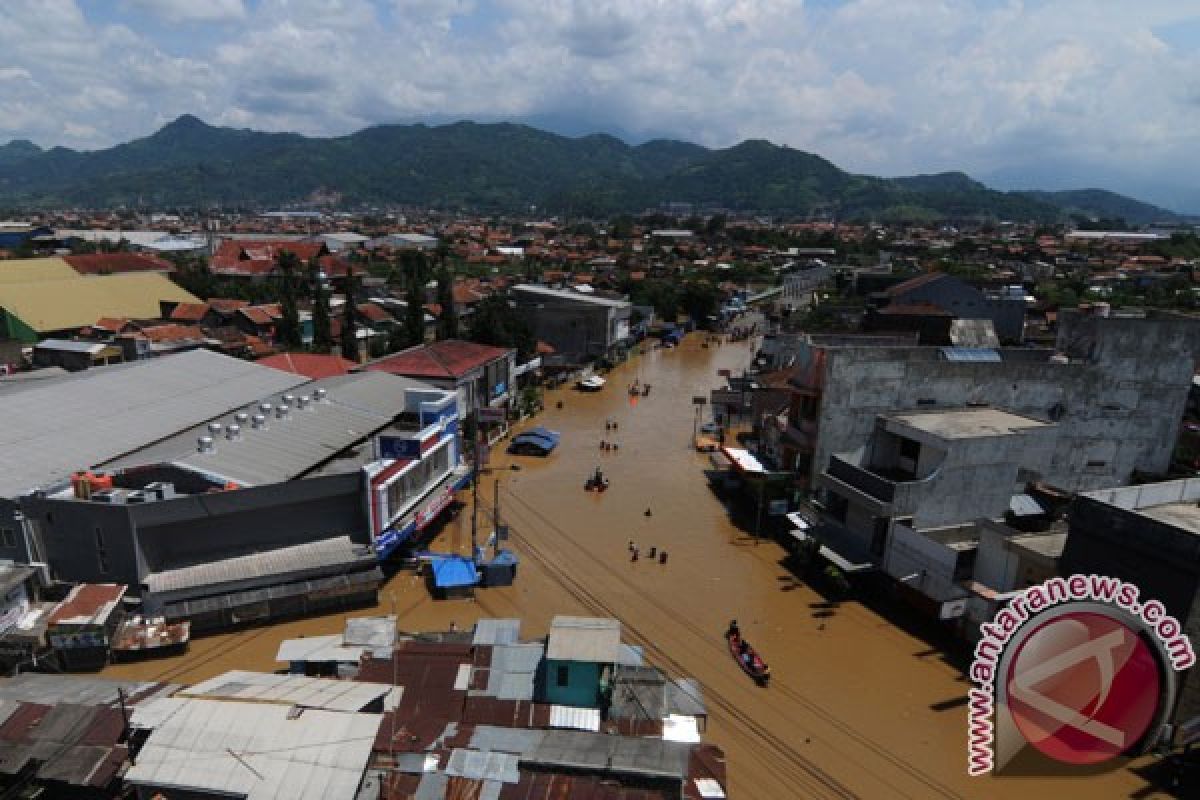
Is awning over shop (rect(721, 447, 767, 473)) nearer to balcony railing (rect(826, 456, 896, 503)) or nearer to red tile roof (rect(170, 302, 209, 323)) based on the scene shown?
balcony railing (rect(826, 456, 896, 503))

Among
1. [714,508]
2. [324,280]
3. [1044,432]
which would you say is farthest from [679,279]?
[1044,432]

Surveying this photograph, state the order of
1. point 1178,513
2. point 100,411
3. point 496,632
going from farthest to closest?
1. point 100,411
2. point 1178,513
3. point 496,632

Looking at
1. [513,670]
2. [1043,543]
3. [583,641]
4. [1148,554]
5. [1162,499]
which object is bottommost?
[513,670]

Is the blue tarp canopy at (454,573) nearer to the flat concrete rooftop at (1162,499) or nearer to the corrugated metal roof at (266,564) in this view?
the corrugated metal roof at (266,564)

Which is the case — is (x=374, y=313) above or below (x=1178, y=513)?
below

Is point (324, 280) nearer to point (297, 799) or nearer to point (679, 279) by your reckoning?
point (679, 279)

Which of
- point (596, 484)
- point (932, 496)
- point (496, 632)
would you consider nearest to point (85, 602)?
point (496, 632)

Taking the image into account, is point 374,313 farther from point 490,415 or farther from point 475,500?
point 475,500
